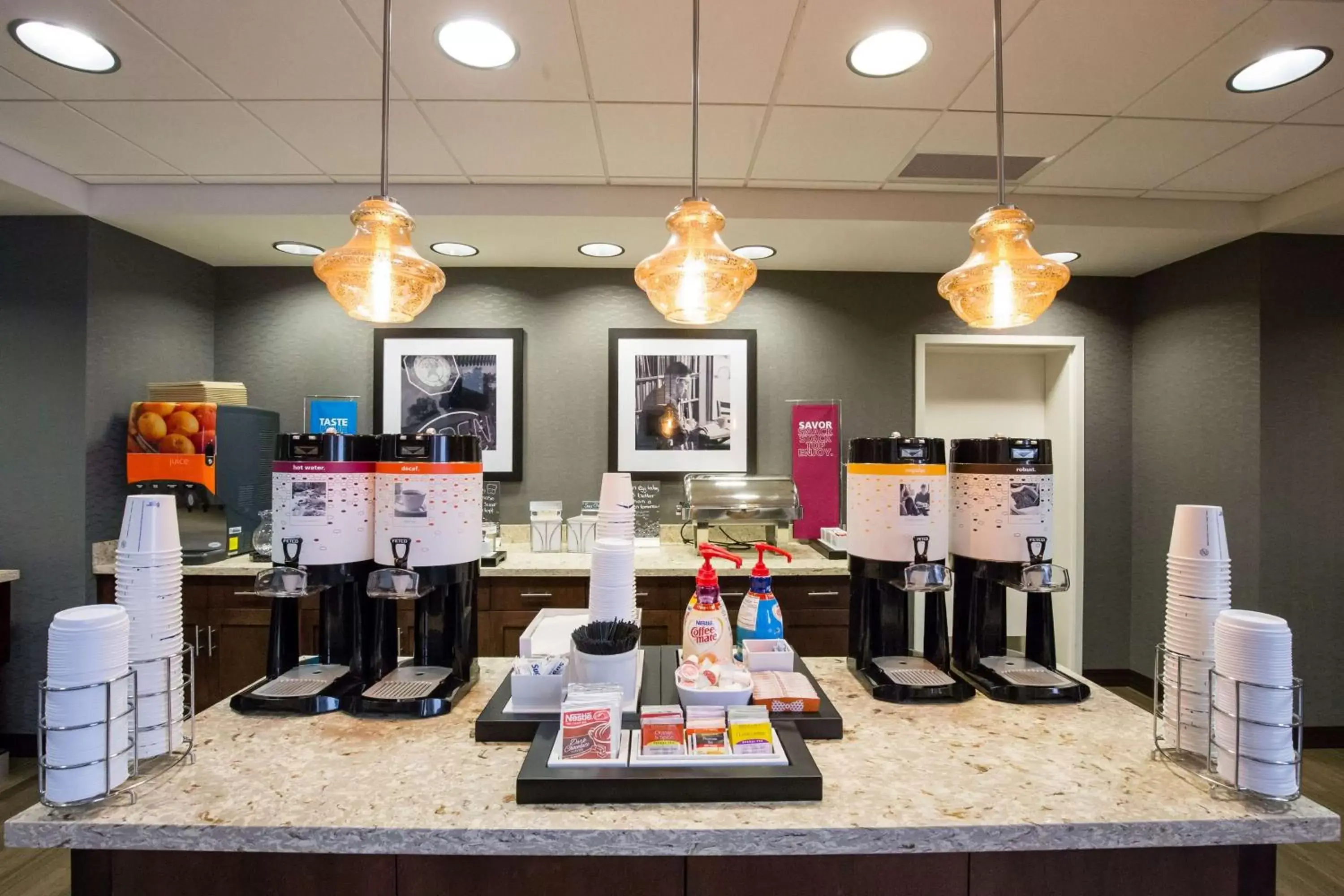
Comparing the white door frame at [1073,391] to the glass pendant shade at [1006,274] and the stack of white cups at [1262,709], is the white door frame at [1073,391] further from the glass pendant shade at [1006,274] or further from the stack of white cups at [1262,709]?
the stack of white cups at [1262,709]

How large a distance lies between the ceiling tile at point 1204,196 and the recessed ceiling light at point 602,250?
2486 millimetres

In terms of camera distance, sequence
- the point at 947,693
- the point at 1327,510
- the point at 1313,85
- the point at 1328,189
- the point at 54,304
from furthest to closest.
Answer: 1. the point at 1327,510
2. the point at 54,304
3. the point at 1328,189
4. the point at 1313,85
5. the point at 947,693

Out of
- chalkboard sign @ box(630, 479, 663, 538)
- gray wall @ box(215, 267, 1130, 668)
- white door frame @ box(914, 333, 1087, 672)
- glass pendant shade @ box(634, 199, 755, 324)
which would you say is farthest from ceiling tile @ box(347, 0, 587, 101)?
white door frame @ box(914, 333, 1087, 672)

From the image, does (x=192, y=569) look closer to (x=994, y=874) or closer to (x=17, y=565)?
(x=17, y=565)

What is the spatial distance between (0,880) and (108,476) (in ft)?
5.20

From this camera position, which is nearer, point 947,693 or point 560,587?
point 947,693

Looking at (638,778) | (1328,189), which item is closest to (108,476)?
(638,778)

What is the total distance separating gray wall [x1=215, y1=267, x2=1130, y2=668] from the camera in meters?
3.53

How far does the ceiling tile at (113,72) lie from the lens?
1.68 meters

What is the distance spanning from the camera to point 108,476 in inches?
113

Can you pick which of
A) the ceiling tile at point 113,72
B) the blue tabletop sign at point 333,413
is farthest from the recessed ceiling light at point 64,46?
the blue tabletop sign at point 333,413

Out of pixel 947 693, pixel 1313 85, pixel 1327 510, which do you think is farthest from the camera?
pixel 1327 510

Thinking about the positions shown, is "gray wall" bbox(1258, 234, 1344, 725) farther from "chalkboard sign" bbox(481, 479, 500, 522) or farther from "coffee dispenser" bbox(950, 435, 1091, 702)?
"chalkboard sign" bbox(481, 479, 500, 522)

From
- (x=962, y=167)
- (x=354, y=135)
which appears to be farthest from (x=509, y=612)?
(x=962, y=167)
